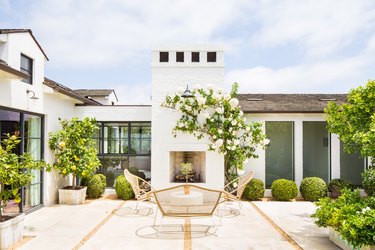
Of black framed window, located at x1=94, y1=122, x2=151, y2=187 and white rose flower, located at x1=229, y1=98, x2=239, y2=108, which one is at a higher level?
white rose flower, located at x1=229, y1=98, x2=239, y2=108

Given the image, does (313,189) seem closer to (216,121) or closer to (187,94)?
(216,121)

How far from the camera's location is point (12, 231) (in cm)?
630

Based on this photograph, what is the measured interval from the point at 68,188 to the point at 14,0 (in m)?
5.96

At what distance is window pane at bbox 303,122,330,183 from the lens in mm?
12445

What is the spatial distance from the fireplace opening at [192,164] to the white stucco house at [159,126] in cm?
4

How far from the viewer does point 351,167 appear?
12648 mm

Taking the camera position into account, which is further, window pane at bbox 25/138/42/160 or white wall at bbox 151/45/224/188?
white wall at bbox 151/45/224/188

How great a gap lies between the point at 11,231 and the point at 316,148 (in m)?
10.4

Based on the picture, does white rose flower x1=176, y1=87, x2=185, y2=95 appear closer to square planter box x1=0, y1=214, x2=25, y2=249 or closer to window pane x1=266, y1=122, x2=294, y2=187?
window pane x1=266, y1=122, x2=294, y2=187

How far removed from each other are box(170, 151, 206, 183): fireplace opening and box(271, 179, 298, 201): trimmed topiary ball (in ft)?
8.54

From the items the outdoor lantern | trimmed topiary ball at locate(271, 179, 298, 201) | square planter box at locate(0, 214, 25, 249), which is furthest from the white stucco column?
square planter box at locate(0, 214, 25, 249)

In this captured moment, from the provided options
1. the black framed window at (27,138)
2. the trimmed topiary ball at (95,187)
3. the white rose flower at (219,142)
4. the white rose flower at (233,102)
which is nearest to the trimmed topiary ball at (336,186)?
the white rose flower at (219,142)

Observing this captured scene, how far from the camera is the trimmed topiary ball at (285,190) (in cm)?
1115

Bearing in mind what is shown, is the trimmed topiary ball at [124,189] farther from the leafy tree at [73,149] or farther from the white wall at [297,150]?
the white wall at [297,150]
